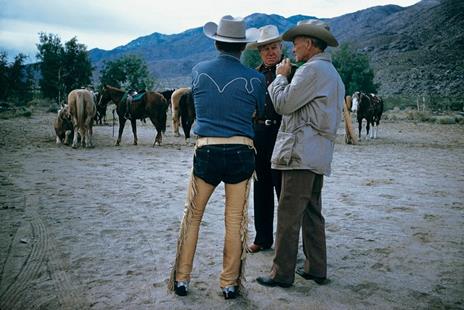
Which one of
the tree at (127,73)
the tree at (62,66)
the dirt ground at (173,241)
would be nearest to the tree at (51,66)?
the tree at (62,66)

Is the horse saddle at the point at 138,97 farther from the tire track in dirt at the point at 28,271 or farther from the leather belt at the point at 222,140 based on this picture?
the leather belt at the point at 222,140

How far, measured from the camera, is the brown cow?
1175cm

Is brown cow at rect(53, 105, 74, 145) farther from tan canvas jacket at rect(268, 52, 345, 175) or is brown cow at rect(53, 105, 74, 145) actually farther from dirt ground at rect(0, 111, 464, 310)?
tan canvas jacket at rect(268, 52, 345, 175)

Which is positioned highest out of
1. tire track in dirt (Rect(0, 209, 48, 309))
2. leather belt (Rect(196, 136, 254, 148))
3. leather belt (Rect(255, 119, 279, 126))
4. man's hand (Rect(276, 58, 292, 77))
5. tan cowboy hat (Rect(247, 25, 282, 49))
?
tan cowboy hat (Rect(247, 25, 282, 49))

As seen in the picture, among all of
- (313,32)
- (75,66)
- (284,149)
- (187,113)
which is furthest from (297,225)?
(75,66)

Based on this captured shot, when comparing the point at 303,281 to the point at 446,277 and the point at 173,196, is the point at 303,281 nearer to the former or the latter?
the point at 446,277

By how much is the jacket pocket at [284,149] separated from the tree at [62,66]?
41835 millimetres

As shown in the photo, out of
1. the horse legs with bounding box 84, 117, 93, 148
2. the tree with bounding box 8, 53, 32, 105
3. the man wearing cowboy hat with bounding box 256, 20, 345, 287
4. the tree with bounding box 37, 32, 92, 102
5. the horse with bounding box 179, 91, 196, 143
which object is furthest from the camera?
the tree with bounding box 37, 32, 92, 102

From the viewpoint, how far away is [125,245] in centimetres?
414

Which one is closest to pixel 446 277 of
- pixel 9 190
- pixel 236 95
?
pixel 236 95

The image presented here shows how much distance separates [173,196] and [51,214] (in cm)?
183

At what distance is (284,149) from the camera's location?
3.11m

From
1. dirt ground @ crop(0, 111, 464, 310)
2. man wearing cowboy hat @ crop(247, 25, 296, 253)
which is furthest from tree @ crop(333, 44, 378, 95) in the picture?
man wearing cowboy hat @ crop(247, 25, 296, 253)

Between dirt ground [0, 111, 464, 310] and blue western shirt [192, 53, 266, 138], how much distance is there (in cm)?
132
